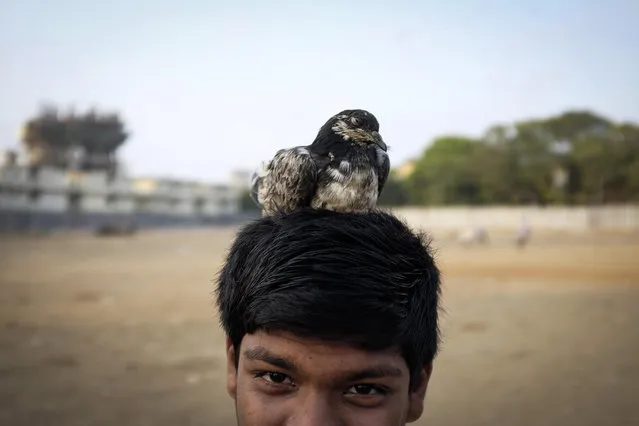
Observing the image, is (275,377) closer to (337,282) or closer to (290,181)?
(337,282)

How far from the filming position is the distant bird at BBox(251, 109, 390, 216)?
5.89 feet

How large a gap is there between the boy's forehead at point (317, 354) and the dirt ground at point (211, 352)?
0.44 m

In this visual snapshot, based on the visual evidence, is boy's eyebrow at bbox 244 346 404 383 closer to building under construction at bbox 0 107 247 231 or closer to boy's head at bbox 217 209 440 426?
boy's head at bbox 217 209 440 426

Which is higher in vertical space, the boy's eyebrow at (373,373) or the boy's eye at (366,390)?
the boy's eyebrow at (373,373)

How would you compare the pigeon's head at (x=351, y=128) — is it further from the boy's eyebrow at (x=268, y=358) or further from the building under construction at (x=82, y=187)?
the building under construction at (x=82, y=187)

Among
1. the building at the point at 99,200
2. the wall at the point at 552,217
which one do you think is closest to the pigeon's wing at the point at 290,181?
the wall at the point at 552,217

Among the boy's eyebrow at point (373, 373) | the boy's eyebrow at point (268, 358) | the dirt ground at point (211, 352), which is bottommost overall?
the dirt ground at point (211, 352)

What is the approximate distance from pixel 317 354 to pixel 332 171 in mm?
685

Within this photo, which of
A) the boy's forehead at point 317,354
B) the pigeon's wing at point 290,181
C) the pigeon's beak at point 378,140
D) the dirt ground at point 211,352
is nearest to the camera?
Answer: the boy's forehead at point 317,354

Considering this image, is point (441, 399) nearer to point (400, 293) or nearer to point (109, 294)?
point (400, 293)

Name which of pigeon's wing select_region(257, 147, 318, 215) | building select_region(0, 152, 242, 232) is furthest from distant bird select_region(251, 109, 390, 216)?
building select_region(0, 152, 242, 232)

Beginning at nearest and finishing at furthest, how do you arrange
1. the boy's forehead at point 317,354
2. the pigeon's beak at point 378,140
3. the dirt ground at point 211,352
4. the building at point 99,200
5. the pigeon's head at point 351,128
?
the boy's forehead at point 317,354 < the pigeon's head at point 351,128 < the pigeon's beak at point 378,140 < the dirt ground at point 211,352 < the building at point 99,200

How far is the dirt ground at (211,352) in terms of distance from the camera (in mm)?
5578

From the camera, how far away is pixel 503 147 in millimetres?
52906
